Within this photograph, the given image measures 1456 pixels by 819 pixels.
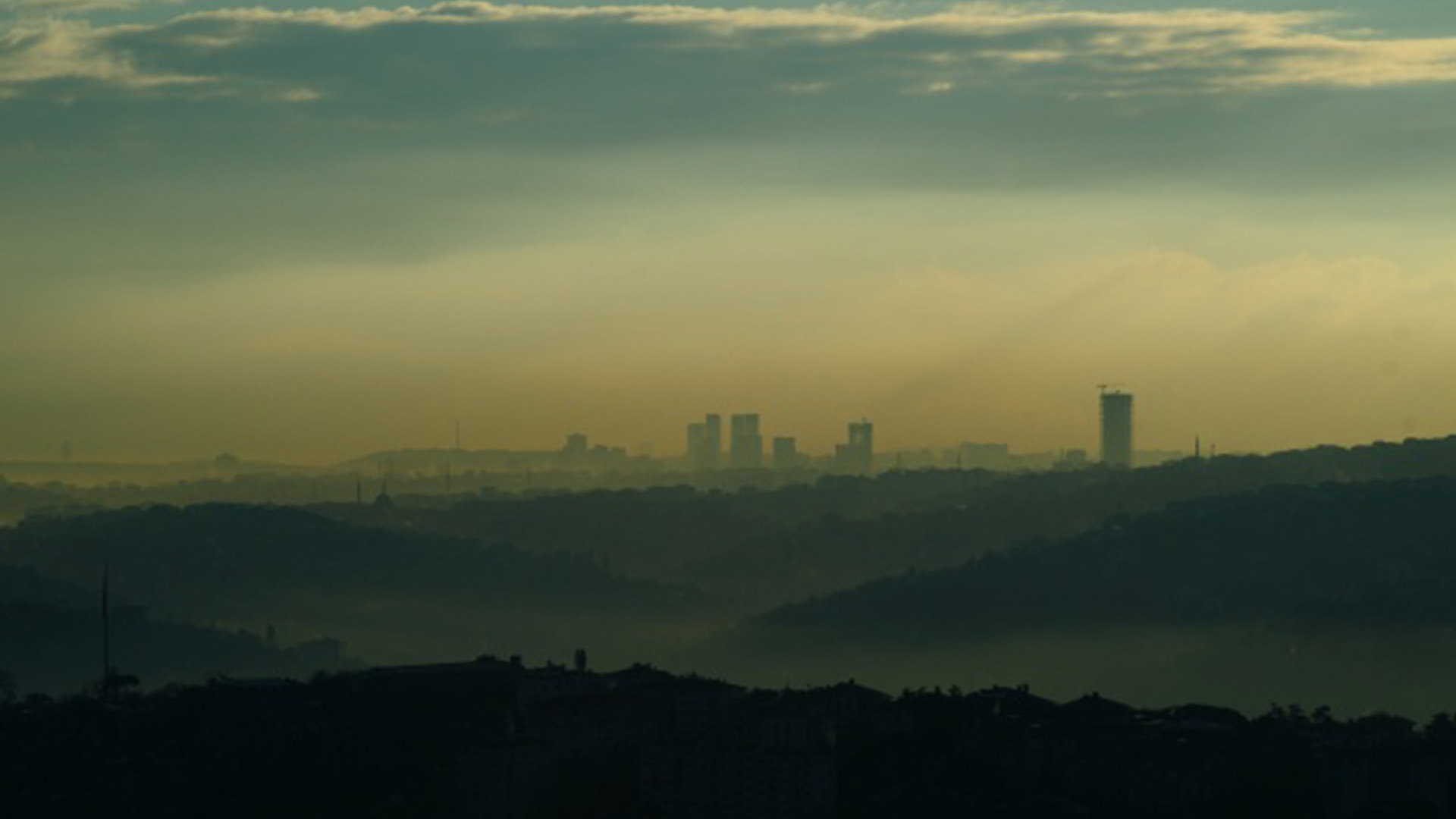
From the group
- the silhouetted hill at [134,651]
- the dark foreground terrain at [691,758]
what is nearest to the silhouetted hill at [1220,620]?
the silhouetted hill at [134,651]

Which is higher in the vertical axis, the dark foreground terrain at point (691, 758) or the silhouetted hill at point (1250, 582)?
the silhouetted hill at point (1250, 582)

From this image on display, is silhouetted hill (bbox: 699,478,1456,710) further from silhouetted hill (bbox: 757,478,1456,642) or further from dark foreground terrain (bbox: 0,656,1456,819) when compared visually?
dark foreground terrain (bbox: 0,656,1456,819)

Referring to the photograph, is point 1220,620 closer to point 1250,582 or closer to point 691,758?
point 1250,582

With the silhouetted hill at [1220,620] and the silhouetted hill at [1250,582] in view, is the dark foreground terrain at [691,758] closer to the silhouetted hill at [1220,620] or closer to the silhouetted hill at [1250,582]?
the silhouetted hill at [1220,620]

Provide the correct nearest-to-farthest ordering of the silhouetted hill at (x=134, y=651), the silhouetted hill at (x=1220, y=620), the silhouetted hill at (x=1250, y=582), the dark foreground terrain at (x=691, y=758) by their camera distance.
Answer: the dark foreground terrain at (x=691, y=758)
the silhouetted hill at (x=1220, y=620)
the silhouetted hill at (x=134, y=651)
the silhouetted hill at (x=1250, y=582)

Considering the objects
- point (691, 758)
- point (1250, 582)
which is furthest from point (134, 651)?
point (691, 758)

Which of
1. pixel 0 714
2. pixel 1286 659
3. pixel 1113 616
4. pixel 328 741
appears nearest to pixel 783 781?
pixel 328 741

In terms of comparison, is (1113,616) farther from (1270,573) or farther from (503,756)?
(503,756)

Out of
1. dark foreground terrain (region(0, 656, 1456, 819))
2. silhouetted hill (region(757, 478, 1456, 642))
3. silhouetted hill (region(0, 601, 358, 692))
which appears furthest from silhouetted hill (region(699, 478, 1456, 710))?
dark foreground terrain (region(0, 656, 1456, 819))
